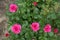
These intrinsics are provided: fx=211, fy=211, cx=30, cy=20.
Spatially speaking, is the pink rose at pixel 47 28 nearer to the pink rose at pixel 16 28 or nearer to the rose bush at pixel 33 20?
the rose bush at pixel 33 20

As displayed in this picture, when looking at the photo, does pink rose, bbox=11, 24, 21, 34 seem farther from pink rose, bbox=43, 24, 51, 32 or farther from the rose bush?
pink rose, bbox=43, 24, 51, 32

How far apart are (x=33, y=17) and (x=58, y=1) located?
52cm

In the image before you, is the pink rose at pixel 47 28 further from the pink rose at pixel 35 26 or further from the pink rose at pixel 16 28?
the pink rose at pixel 16 28

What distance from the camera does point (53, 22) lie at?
9.76 ft

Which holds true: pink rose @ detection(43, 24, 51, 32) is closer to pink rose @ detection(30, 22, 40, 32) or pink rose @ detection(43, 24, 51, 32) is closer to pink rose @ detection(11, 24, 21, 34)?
pink rose @ detection(30, 22, 40, 32)

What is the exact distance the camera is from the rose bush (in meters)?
2.75

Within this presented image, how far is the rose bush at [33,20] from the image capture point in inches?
108

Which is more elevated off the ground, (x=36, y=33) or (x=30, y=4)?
(x=30, y=4)

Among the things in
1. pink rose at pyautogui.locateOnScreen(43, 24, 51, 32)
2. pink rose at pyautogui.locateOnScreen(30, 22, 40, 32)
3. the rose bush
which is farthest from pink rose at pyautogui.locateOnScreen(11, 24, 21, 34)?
pink rose at pyautogui.locateOnScreen(43, 24, 51, 32)

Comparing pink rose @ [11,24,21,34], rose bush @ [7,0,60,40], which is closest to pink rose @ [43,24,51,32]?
rose bush @ [7,0,60,40]

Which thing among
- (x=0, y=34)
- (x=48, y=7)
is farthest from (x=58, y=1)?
(x=0, y=34)

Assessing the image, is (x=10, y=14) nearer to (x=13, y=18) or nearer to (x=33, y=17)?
(x=13, y=18)

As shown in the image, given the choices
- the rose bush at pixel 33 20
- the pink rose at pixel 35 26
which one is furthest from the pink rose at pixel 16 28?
the pink rose at pixel 35 26

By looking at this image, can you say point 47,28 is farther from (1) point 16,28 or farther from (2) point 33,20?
(1) point 16,28
